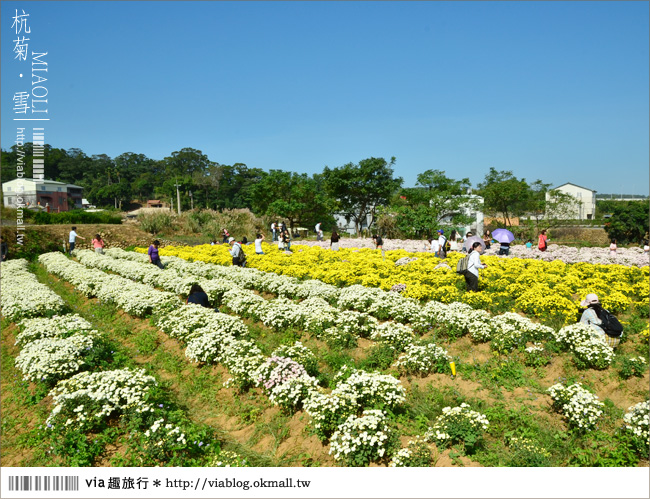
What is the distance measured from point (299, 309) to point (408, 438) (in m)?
4.97

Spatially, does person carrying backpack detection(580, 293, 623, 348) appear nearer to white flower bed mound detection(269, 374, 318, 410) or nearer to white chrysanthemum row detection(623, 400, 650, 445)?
white chrysanthemum row detection(623, 400, 650, 445)

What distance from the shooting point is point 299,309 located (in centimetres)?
1036

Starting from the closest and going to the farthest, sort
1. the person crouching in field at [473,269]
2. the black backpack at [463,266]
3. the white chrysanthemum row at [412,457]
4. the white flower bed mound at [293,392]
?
the white chrysanthemum row at [412,457] → the white flower bed mound at [293,392] → the person crouching in field at [473,269] → the black backpack at [463,266]

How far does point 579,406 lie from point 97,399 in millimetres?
6926

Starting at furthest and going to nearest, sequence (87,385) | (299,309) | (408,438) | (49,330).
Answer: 1. (299,309)
2. (49,330)
3. (87,385)
4. (408,438)

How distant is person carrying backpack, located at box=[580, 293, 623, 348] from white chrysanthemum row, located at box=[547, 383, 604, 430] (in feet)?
7.60

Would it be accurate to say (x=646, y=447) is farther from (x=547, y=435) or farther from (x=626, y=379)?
(x=626, y=379)

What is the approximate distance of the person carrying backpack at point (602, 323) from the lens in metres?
8.00

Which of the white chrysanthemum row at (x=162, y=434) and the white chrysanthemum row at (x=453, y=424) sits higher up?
the white chrysanthemum row at (x=453, y=424)

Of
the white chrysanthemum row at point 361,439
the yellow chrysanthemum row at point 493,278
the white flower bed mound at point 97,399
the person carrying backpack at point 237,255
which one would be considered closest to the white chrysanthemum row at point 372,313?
the yellow chrysanthemum row at point 493,278

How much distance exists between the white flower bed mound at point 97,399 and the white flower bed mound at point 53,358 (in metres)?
0.91

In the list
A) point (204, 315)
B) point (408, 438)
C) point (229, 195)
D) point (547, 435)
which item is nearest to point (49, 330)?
point (204, 315)

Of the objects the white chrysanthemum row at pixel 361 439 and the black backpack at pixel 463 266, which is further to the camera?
the black backpack at pixel 463 266

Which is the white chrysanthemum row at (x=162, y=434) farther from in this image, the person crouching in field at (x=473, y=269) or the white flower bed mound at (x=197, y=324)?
the person crouching in field at (x=473, y=269)
